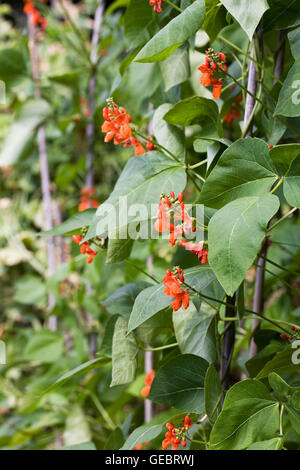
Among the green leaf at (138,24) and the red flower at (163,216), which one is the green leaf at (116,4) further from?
the red flower at (163,216)

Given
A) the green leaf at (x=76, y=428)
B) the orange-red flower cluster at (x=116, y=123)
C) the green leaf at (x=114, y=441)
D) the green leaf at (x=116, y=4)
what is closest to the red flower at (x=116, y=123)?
the orange-red flower cluster at (x=116, y=123)

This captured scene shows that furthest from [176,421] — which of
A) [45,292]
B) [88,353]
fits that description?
[45,292]

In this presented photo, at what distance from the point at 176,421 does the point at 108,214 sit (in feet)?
0.83

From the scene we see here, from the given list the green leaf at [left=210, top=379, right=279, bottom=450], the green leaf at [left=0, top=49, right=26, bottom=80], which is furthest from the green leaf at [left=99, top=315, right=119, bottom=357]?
the green leaf at [left=0, top=49, right=26, bottom=80]

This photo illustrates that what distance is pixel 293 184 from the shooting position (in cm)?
48

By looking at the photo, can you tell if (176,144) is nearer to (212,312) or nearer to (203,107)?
(203,107)

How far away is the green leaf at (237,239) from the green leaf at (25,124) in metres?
0.94

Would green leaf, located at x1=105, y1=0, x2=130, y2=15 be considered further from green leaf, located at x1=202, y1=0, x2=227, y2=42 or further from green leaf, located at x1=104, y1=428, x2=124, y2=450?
green leaf, located at x1=104, y1=428, x2=124, y2=450

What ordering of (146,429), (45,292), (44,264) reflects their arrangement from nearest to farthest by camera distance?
(146,429) < (45,292) < (44,264)

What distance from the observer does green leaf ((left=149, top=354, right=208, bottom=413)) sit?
0.58 m

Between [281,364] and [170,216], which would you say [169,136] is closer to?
[170,216]

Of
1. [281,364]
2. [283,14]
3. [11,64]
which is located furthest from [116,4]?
[281,364]

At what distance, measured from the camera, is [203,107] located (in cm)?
57

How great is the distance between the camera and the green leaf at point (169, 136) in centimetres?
64
